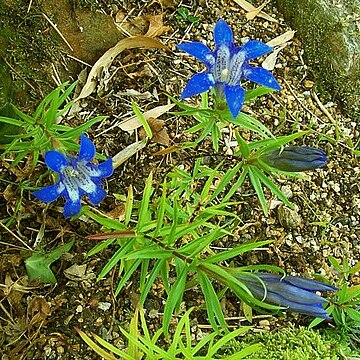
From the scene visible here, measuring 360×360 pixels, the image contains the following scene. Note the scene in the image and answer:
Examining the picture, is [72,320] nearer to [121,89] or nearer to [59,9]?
[121,89]

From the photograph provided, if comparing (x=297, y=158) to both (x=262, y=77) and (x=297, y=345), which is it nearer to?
(x=262, y=77)

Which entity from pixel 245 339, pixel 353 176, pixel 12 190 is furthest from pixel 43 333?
pixel 353 176

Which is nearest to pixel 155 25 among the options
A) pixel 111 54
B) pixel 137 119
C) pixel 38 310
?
pixel 111 54

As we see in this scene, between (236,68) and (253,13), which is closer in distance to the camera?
(236,68)

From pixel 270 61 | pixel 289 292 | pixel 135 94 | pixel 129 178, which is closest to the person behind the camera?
pixel 289 292

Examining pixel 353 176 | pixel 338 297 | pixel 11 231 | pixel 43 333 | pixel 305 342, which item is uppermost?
pixel 353 176

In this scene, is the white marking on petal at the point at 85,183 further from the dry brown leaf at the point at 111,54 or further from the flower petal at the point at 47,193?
the dry brown leaf at the point at 111,54

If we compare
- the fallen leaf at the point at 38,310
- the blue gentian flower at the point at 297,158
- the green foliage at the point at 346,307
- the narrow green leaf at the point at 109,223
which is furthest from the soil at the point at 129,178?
the blue gentian flower at the point at 297,158
